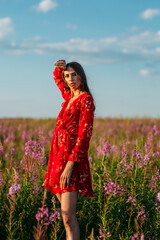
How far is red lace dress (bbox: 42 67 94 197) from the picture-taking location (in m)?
3.43

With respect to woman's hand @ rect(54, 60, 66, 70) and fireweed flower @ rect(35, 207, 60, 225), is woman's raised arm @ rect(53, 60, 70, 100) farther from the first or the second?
fireweed flower @ rect(35, 207, 60, 225)

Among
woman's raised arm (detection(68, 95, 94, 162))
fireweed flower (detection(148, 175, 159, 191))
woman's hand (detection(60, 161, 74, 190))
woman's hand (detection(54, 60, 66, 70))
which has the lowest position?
fireweed flower (detection(148, 175, 159, 191))

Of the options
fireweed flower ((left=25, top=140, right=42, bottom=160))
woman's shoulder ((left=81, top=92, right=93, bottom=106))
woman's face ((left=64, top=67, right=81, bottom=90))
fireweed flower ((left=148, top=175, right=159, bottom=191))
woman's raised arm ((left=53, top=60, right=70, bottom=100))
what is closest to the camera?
woman's shoulder ((left=81, top=92, right=93, bottom=106))

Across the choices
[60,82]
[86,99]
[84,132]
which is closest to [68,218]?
[84,132]

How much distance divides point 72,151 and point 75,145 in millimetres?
84

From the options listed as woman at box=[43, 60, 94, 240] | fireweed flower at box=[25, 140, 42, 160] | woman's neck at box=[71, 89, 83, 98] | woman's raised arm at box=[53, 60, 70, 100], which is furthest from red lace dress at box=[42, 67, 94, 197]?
fireweed flower at box=[25, 140, 42, 160]

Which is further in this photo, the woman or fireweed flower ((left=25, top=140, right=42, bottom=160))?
fireweed flower ((left=25, top=140, right=42, bottom=160))

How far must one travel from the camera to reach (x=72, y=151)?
3414mm

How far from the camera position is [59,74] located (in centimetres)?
438

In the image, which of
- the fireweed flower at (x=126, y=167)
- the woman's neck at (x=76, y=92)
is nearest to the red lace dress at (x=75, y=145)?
the woman's neck at (x=76, y=92)

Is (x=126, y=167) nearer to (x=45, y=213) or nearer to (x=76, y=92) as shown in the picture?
(x=76, y=92)

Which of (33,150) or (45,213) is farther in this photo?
(33,150)

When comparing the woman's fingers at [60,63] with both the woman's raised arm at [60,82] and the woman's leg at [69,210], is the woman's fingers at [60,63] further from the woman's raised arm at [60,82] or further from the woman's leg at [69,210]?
the woman's leg at [69,210]

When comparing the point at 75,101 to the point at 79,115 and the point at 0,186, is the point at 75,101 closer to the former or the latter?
the point at 79,115
